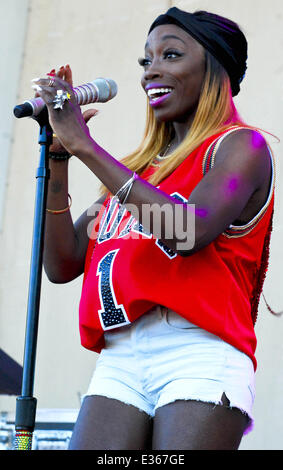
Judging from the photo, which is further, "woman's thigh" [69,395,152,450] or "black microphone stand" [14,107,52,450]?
"woman's thigh" [69,395,152,450]

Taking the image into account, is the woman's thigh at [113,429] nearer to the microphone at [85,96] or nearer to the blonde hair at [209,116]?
the blonde hair at [209,116]

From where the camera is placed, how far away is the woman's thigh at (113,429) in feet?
5.51

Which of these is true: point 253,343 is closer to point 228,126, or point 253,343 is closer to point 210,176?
point 210,176

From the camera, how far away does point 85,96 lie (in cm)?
175

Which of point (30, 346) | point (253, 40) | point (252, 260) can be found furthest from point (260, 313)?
point (30, 346)

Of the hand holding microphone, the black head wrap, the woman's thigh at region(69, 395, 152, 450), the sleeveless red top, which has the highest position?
the black head wrap

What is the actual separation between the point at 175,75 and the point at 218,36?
0.17 m

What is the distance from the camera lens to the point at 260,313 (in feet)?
12.0

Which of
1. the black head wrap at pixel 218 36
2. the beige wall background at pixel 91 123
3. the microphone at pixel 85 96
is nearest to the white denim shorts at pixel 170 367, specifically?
the microphone at pixel 85 96

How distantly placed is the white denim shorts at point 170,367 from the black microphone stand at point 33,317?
243mm

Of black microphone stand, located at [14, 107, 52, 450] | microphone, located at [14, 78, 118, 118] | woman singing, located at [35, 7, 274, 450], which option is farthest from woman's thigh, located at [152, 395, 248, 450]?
microphone, located at [14, 78, 118, 118]

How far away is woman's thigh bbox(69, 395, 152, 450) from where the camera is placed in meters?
1.68

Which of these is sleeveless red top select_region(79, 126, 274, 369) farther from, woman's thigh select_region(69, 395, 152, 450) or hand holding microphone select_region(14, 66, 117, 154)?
hand holding microphone select_region(14, 66, 117, 154)

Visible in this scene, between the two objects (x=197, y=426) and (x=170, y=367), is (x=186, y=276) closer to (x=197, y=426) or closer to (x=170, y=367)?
(x=170, y=367)
